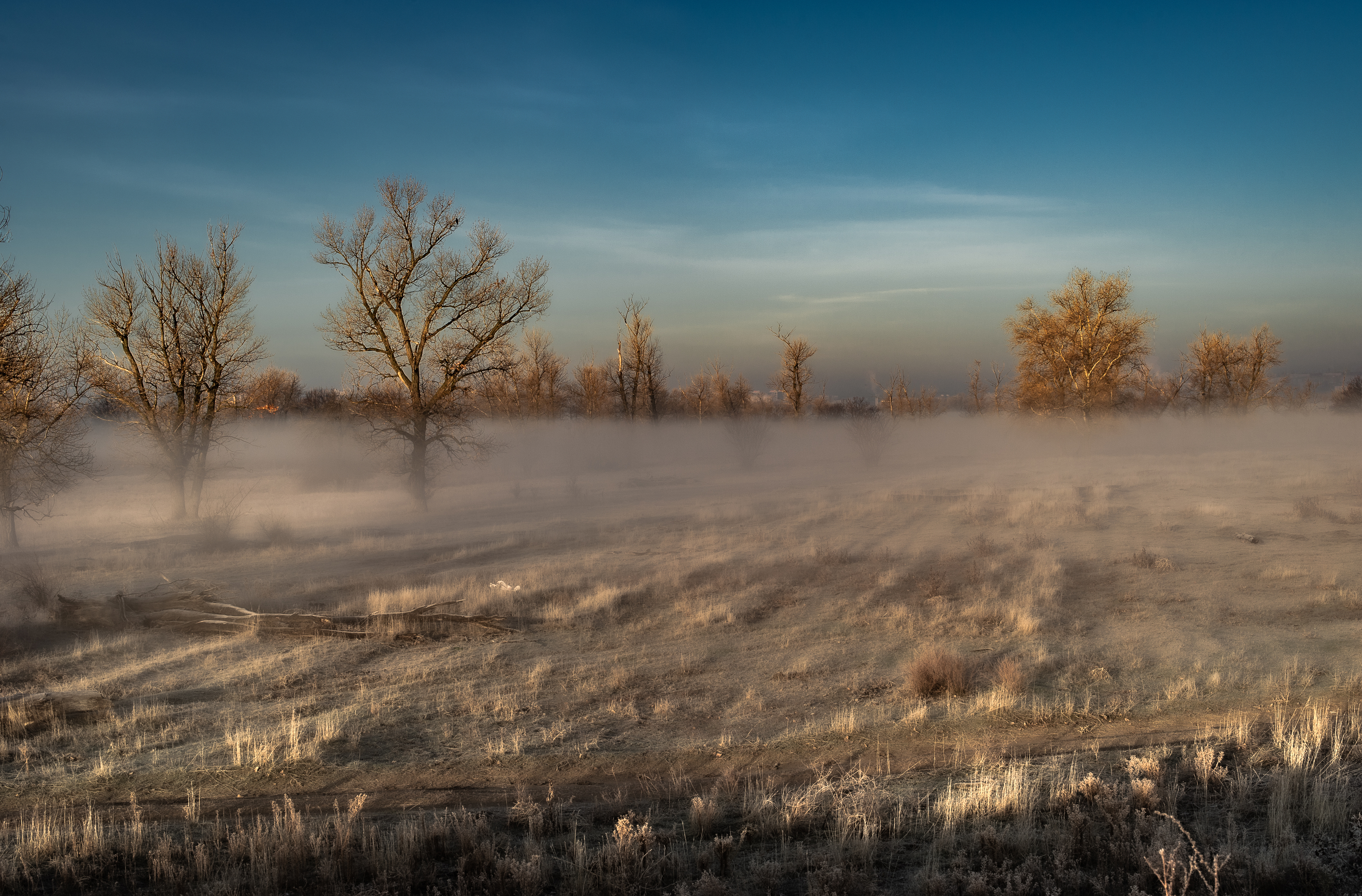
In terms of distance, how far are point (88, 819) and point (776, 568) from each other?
1340cm

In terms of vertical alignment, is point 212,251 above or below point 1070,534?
above

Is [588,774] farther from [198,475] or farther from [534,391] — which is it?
[534,391]

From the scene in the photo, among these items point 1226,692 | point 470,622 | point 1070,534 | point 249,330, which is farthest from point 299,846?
point 249,330

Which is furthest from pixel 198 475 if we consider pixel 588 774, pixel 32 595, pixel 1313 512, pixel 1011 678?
pixel 1313 512

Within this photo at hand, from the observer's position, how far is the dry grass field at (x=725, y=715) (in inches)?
192

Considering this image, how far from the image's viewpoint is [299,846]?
4883 mm

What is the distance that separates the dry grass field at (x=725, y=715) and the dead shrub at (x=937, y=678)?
4 centimetres

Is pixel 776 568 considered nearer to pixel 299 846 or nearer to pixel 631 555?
pixel 631 555

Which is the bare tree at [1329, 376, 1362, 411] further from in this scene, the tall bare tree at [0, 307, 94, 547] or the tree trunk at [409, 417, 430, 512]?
the tall bare tree at [0, 307, 94, 547]

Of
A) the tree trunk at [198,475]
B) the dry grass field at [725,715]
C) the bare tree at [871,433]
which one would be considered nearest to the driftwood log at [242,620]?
the dry grass field at [725,715]

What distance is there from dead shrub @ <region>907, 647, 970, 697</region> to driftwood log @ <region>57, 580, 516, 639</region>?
21.2 ft

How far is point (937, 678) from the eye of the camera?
9359 millimetres

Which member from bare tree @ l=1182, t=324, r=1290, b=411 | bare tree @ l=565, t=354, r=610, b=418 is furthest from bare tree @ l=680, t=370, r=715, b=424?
bare tree @ l=1182, t=324, r=1290, b=411

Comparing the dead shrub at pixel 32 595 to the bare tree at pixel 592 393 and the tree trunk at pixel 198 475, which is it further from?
the bare tree at pixel 592 393
